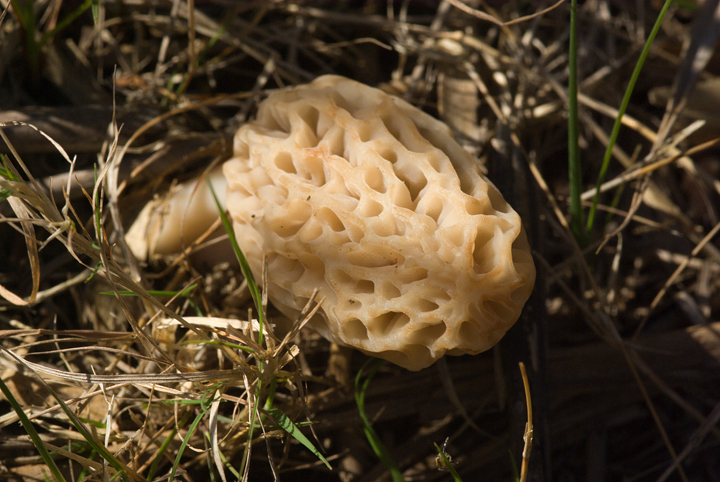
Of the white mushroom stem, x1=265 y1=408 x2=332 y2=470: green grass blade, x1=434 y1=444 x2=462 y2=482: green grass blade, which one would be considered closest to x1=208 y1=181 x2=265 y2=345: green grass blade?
x1=265 y1=408 x2=332 y2=470: green grass blade

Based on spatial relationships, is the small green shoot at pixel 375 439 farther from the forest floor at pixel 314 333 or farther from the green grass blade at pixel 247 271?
the green grass blade at pixel 247 271

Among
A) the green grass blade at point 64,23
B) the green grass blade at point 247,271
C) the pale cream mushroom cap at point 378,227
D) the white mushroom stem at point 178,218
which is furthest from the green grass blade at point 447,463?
the green grass blade at point 64,23

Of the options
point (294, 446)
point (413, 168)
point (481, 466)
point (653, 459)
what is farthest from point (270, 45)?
point (653, 459)

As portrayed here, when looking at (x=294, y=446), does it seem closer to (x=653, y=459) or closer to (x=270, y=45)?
(x=653, y=459)

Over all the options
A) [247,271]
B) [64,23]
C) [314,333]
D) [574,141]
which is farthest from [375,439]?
[64,23]

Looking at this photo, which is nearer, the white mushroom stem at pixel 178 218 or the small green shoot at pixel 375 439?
the small green shoot at pixel 375 439

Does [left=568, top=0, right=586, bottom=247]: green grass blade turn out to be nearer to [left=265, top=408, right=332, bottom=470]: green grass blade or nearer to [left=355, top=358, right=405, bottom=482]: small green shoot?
[left=355, top=358, right=405, bottom=482]: small green shoot
